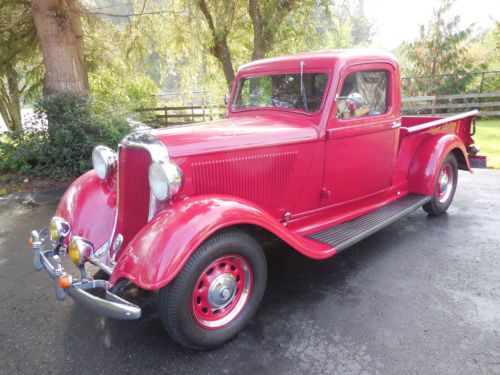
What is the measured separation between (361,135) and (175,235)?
6.91ft

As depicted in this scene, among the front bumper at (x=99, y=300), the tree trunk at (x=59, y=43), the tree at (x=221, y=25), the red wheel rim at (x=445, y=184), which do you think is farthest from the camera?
the tree at (x=221, y=25)

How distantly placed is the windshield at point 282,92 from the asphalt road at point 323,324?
148cm

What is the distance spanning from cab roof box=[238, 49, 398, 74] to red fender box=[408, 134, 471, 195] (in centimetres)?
110

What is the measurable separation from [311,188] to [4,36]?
7.88 meters

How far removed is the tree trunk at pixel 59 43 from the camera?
630 cm

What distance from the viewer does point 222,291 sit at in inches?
92.3

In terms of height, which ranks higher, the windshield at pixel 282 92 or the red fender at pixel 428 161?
the windshield at pixel 282 92

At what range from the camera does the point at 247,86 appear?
3818mm

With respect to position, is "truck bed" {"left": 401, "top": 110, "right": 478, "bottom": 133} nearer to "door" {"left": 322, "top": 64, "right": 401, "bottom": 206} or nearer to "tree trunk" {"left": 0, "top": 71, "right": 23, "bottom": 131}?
"door" {"left": 322, "top": 64, "right": 401, "bottom": 206}

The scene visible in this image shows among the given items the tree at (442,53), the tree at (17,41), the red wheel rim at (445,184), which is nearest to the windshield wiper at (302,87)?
the red wheel rim at (445,184)

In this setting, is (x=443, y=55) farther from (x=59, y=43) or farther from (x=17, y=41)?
(x=17, y=41)

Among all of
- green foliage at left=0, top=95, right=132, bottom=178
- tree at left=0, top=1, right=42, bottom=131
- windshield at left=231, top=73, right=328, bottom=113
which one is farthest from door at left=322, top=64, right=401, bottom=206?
tree at left=0, top=1, right=42, bottom=131

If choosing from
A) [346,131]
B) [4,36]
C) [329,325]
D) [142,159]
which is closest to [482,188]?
[346,131]

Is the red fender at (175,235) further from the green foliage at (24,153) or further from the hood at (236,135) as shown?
the green foliage at (24,153)
